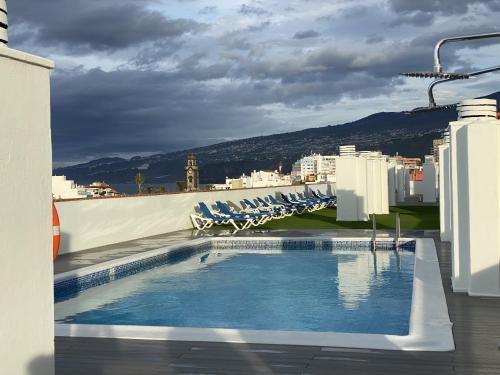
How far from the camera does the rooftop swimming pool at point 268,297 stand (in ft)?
14.6

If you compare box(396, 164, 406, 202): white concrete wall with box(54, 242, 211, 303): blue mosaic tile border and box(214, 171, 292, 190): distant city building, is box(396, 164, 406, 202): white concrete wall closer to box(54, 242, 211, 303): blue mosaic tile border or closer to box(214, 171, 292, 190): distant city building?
box(214, 171, 292, 190): distant city building

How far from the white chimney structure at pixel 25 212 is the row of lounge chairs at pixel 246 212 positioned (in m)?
11.9

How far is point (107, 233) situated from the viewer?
11984 millimetres

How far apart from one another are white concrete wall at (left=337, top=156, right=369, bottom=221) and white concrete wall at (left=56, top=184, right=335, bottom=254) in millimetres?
3343

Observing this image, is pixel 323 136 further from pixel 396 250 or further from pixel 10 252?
pixel 10 252

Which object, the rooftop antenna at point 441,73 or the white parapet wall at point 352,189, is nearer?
the rooftop antenna at point 441,73

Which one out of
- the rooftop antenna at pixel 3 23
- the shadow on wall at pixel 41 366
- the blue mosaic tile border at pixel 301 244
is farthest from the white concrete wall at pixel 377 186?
the rooftop antenna at pixel 3 23

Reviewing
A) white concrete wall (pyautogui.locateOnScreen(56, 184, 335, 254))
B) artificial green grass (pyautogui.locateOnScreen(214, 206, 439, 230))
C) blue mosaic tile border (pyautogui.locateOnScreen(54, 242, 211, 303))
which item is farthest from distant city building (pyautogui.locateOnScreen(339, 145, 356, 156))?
blue mosaic tile border (pyautogui.locateOnScreen(54, 242, 211, 303))

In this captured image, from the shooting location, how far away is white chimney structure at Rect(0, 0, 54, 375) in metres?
2.12

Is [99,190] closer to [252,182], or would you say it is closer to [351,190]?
[351,190]

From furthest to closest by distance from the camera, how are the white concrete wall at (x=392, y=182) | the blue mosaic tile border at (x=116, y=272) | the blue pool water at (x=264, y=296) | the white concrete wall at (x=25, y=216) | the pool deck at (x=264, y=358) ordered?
1. the white concrete wall at (x=392, y=182)
2. the blue mosaic tile border at (x=116, y=272)
3. the blue pool water at (x=264, y=296)
4. the pool deck at (x=264, y=358)
5. the white concrete wall at (x=25, y=216)

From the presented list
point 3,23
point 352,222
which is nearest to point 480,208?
point 3,23

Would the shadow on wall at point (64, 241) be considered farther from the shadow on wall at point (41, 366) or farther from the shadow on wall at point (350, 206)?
the shadow on wall at point (41, 366)

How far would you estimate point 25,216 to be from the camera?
2.21m
